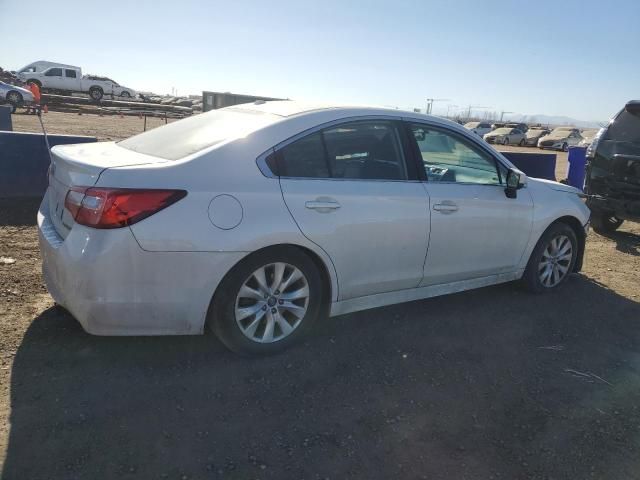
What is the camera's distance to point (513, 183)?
167 inches

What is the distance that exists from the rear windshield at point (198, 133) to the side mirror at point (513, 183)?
81.9 inches

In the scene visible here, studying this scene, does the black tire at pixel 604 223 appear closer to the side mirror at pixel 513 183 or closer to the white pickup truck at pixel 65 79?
the side mirror at pixel 513 183

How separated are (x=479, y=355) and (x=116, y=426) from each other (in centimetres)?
236

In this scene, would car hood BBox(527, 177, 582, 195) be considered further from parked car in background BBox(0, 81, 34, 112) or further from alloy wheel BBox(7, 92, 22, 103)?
alloy wheel BBox(7, 92, 22, 103)

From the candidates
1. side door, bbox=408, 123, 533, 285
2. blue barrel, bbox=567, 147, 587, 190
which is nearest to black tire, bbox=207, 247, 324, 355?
side door, bbox=408, 123, 533, 285

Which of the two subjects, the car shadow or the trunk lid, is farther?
the trunk lid

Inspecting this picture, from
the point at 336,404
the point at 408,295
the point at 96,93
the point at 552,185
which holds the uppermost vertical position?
the point at 96,93

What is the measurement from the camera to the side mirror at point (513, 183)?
421 cm

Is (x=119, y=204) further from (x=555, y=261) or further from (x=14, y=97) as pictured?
(x=14, y=97)

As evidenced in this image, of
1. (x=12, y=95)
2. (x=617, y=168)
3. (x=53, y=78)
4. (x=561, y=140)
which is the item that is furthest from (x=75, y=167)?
(x=53, y=78)

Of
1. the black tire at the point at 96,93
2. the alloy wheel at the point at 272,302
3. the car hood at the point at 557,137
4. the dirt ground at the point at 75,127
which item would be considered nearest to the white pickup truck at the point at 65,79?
the black tire at the point at 96,93

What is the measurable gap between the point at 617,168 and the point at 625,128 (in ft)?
1.91

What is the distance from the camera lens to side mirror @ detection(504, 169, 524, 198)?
4215mm

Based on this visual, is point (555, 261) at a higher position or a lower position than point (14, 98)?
lower
